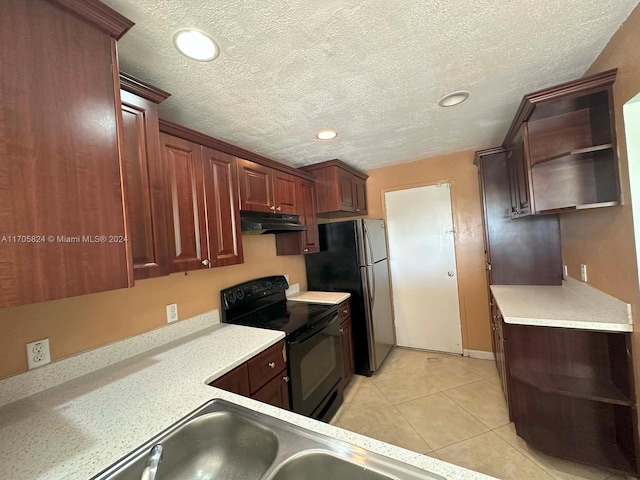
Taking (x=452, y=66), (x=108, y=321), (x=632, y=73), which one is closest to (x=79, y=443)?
(x=108, y=321)

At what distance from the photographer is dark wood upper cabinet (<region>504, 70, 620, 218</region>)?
4.71ft

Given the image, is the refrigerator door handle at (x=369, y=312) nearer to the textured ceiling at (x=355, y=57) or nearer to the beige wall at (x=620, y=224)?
the textured ceiling at (x=355, y=57)

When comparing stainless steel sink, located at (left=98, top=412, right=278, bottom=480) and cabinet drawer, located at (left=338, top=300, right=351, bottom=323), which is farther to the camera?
cabinet drawer, located at (left=338, top=300, right=351, bottom=323)

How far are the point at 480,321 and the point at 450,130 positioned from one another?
213 centimetres

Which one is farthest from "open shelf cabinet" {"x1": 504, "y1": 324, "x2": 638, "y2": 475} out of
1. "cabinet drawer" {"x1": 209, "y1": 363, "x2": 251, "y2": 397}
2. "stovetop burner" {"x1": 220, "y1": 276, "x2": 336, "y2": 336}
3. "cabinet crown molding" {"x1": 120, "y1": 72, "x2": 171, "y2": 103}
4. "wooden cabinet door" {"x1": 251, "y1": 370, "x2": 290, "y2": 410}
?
"cabinet crown molding" {"x1": 120, "y1": 72, "x2": 171, "y2": 103}

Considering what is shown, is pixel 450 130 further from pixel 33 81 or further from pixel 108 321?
pixel 108 321

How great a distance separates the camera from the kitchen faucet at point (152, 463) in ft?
2.23

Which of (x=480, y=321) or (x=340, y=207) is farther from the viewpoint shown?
(x=480, y=321)

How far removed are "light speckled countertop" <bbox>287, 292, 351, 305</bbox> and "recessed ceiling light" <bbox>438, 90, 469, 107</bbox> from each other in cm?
178

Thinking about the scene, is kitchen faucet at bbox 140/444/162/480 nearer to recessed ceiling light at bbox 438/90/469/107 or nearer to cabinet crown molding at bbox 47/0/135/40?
cabinet crown molding at bbox 47/0/135/40

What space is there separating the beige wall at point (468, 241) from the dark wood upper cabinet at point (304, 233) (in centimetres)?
150

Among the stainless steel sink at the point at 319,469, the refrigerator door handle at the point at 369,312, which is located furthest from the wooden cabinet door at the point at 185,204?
the refrigerator door handle at the point at 369,312

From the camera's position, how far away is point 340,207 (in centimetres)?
271

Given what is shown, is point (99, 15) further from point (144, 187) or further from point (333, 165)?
point (333, 165)
